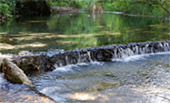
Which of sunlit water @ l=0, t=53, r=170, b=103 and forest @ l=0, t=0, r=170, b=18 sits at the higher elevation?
forest @ l=0, t=0, r=170, b=18

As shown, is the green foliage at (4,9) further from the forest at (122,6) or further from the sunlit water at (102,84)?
the sunlit water at (102,84)

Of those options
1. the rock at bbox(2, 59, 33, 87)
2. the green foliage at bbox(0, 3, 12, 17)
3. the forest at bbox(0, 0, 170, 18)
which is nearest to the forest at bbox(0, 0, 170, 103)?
the rock at bbox(2, 59, 33, 87)

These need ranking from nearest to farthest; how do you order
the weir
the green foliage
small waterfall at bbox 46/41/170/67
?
the weir < small waterfall at bbox 46/41/170/67 < the green foliage

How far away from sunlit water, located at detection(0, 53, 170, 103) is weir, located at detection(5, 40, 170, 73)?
306mm

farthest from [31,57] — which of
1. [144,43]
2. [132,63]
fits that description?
[144,43]

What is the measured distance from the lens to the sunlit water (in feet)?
15.6

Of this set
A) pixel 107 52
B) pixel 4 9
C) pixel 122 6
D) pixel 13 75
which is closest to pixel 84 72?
pixel 107 52

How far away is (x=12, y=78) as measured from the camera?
543cm

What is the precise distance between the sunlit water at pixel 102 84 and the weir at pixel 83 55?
31cm

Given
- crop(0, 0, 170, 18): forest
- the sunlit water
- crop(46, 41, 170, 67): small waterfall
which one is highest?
crop(0, 0, 170, 18): forest

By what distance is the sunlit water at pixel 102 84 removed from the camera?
4.77m

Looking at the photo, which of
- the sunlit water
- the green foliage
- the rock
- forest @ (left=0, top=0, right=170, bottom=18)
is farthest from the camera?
the green foliage

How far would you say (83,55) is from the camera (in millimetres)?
7820

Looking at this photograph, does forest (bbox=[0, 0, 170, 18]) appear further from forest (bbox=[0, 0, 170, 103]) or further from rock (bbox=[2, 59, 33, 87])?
rock (bbox=[2, 59, 33, 87])
